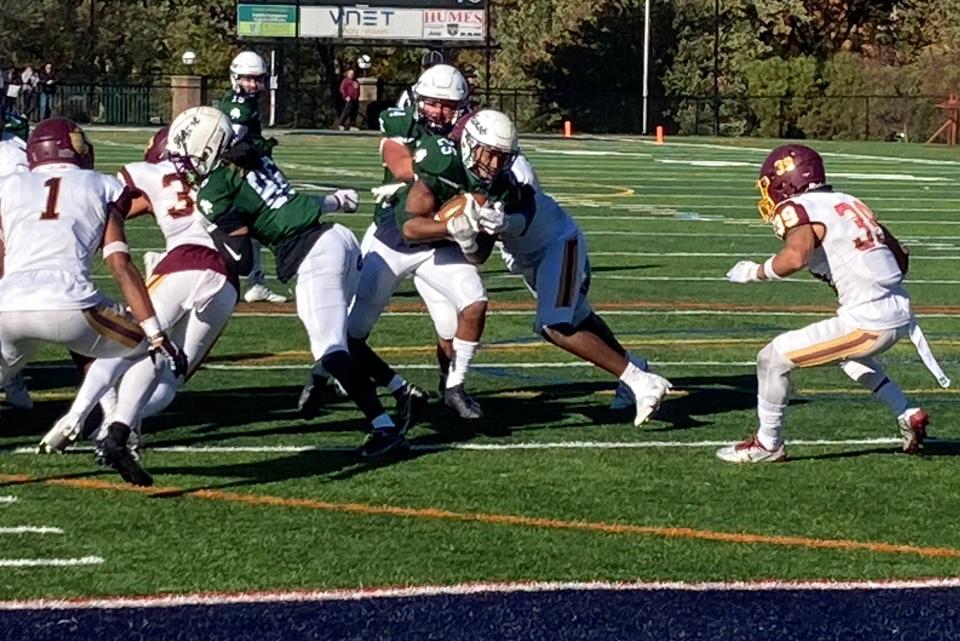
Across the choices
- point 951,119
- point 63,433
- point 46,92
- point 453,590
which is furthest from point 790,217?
point 951,119

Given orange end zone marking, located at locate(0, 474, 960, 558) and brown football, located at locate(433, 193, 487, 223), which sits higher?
brown football, located at locate(433, 193, 487, 223)

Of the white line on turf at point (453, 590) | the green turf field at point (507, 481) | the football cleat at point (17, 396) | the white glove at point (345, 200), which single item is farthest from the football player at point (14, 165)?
the white line on turf at point (453, 590)

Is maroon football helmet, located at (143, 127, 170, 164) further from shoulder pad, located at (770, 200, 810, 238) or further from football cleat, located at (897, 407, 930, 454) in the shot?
football cleat, located at (897, 407, 930, 454)

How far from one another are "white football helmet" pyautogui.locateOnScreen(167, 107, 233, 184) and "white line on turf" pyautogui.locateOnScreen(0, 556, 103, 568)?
2.15m

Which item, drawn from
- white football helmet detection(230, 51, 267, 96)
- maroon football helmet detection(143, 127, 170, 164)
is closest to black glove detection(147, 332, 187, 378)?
maroon football helmet detection(143, 127, 170, 164)

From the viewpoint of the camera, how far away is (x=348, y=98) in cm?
4750

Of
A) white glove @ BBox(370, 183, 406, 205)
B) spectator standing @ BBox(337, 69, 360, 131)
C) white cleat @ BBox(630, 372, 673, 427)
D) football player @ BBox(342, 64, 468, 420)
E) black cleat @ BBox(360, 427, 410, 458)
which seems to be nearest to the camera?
black cleat @ BBox(360, 427, 410, 458)

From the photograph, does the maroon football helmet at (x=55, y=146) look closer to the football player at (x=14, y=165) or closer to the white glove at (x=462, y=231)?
the football player at (x=14, y=165)

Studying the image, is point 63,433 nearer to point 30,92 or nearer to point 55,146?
point 55,146

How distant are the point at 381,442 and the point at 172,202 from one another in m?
1.37

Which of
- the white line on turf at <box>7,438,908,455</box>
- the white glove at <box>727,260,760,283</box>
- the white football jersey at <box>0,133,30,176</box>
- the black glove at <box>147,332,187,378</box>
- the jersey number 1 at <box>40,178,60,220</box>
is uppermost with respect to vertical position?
the white football jersey at <box>0,133,30,176</box>

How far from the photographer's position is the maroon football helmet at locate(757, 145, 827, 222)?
8.12m

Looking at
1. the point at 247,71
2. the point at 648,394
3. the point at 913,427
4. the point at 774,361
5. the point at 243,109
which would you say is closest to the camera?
the point at 774,361

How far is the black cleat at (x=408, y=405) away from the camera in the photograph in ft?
27.9
